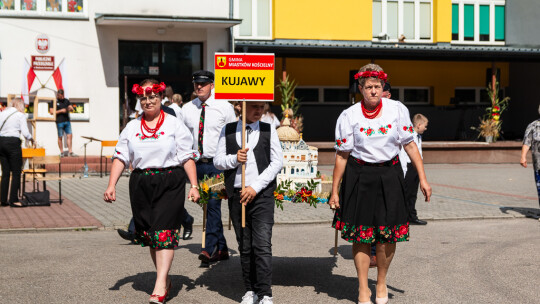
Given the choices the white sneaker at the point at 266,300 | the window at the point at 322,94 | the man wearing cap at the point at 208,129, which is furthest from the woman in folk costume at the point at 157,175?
the window at the point at 322,94

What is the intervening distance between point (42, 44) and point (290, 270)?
1549 centimetres

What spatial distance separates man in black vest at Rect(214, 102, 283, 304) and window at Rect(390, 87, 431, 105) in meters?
24.0

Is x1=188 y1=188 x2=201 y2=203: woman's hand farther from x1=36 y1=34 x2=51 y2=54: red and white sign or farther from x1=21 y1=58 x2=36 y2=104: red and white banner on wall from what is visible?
x1=36 y1=34 x2=51 y2=54: red and white sign

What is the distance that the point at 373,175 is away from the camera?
5.94m

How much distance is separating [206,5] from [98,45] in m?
3.42

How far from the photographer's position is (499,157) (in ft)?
80.8

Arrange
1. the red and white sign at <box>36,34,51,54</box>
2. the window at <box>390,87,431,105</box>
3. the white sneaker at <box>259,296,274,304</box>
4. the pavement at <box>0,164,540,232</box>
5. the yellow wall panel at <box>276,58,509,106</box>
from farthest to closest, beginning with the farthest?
the window at <box>390,87,431,105</box>, the yellow wall panel at <box>276,58,509,106</box>, the red and white sign at <box>36,34,51,54</box>, the pavement at <box>0,164,540,232</box>, the white sneaker at <box>259,296,274,304</box>

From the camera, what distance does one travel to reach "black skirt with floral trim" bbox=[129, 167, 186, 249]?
607 cm

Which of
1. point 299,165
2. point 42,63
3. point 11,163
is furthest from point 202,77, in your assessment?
point 42,63

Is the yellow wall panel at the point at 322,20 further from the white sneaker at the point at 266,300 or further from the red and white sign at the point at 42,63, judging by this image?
the white sneaker at the point at 266,300

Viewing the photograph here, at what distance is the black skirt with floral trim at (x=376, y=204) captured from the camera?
5.93m

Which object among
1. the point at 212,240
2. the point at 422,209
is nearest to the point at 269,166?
the point at 212,240

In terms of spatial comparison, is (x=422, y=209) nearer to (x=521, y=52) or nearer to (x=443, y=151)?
(x=443, y=151)

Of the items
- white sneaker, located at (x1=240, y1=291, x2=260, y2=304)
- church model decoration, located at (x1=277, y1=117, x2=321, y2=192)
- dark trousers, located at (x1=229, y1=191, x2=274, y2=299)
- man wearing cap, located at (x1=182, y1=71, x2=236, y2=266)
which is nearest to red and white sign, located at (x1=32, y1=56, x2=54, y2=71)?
man wearing cap, located at (x1=182, y1=71, x2=236, y2=266)
